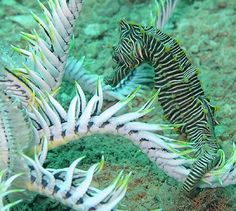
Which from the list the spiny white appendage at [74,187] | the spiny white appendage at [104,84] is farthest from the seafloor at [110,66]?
the spiny white appendage at [74,187]

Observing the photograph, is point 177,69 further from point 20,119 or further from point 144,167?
point 20,119

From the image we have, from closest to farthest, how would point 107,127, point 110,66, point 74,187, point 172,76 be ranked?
point 74,187, point 107,127, point 172,76, point 110,66

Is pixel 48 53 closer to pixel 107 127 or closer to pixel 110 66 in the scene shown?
pixel 107 127

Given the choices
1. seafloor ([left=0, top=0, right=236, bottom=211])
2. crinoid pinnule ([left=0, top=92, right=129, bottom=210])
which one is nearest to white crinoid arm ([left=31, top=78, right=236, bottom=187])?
crinoid pinnule ([left=0, top=92, right=129, bottom=210])

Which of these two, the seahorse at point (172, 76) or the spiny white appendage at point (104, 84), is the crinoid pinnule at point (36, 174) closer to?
the seahorse at point (172, 76)

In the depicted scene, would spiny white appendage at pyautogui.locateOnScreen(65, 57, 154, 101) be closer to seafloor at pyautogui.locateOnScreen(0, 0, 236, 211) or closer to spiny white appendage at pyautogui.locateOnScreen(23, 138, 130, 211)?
seafloor at pyautogui.locateOnScreen(0, 0, 236, 211)

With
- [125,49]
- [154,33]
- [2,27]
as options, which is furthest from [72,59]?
[2,27]

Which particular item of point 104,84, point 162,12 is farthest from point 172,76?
point 162,12
